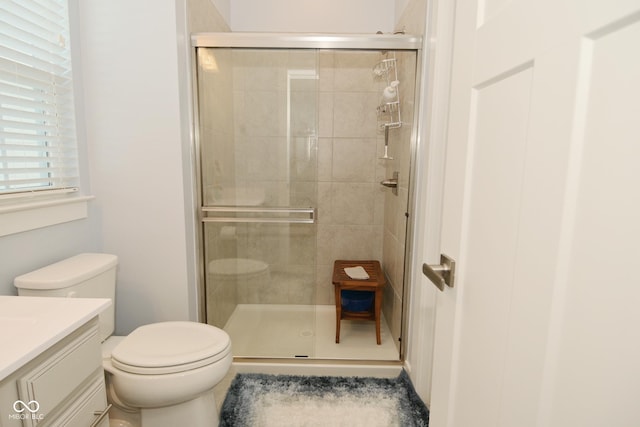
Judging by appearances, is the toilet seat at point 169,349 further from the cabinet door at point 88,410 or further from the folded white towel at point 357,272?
the folded white towel at point 357,272

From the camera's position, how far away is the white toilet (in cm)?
127

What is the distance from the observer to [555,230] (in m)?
0.48

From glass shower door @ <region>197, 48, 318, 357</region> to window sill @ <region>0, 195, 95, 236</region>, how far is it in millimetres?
605

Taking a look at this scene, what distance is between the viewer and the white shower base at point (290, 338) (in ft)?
6.95

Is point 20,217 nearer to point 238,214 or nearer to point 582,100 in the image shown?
point 238,214

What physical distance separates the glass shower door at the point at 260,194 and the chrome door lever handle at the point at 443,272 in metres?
1.31

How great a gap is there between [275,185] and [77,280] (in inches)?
43.5

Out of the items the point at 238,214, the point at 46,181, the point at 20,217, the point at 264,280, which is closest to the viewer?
the point at 20,217

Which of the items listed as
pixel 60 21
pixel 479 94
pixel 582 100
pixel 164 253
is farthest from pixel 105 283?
pixel 582 100

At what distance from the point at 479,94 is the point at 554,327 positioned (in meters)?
0.46

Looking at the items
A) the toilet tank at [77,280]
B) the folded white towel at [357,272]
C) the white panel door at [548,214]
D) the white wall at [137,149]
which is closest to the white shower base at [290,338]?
the folded white towel at [357,272]

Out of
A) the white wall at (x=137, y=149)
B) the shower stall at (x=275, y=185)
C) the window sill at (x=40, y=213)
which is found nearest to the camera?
the window sill at (x=40, y=213)

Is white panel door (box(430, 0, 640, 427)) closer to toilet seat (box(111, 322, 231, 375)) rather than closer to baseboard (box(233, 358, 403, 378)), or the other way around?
toilet seat (box(111, 322, 231, 375))

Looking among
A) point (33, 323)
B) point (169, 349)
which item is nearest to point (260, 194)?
point (169, 349)
